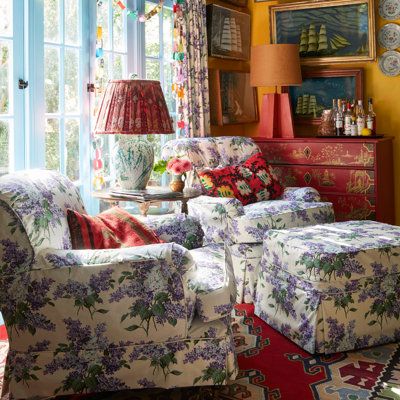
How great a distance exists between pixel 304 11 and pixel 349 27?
17.3 inches

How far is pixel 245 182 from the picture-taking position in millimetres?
4410

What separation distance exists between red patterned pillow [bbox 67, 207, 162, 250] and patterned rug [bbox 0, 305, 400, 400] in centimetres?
63

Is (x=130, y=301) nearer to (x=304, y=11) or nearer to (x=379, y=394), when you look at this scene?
(x=379, y=394)

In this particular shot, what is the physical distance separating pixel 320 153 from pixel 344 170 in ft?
0.81

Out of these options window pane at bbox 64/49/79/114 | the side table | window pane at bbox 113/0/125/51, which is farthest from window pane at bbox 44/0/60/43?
the side table

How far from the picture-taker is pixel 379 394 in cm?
262

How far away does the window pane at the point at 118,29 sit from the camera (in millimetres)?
4312

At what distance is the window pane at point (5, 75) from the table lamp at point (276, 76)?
237 centimetres

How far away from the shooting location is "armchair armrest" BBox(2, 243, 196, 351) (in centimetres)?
229

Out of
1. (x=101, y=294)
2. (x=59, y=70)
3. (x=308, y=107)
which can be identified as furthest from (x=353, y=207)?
(x=101, y=294)

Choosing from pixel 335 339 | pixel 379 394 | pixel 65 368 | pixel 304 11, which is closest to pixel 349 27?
pixel 304 11

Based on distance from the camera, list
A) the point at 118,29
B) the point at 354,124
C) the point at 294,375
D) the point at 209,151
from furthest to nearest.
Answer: the point at 354,124 → the point at 209,151 → the point at 118,29 → the point at 294,375

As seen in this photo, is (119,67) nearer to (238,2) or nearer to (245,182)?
(245,182)

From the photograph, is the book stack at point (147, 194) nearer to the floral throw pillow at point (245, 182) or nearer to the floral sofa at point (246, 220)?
the floral sofa at point (246, 220)
